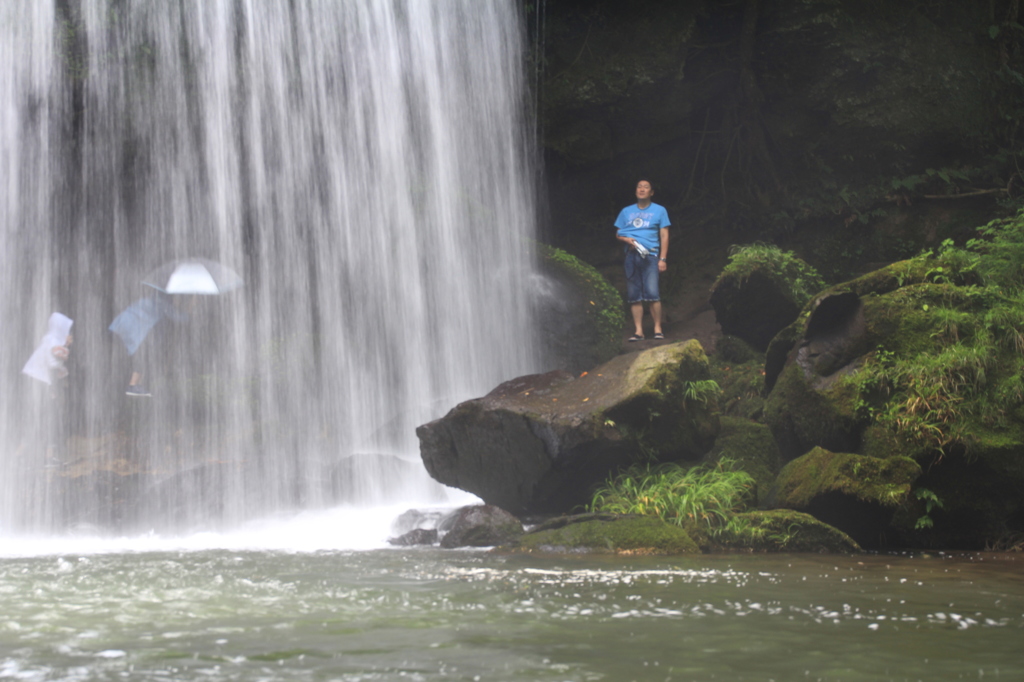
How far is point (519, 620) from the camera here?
358 centimetres

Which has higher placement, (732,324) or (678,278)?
(678,278)

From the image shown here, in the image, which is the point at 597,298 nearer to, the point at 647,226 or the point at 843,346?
the point at 647,226

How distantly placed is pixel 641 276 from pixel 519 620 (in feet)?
25.5

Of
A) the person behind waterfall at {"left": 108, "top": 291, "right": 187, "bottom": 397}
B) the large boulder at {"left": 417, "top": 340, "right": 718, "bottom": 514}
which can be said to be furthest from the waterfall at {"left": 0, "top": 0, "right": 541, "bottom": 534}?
the large boulder at {"left": 417, "top": 340, "right": 718, "bottom": 514}

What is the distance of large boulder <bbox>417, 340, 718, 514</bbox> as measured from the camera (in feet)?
24.8

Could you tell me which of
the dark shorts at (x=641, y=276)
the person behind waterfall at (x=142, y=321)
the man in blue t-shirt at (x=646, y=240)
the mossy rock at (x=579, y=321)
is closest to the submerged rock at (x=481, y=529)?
the mossy rock at (x=579, y=321)

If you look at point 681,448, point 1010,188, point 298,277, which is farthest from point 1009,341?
point 298,277

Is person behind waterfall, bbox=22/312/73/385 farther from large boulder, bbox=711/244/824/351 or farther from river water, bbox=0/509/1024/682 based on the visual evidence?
large boulder, bbox=711/244/824/351

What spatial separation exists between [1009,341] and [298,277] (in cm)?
846

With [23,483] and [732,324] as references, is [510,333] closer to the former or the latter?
[732,324]

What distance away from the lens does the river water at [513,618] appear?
279 centimetres

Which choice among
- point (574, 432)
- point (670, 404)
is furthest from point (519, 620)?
point (670, 404)

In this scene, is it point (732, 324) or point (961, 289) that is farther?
point (732, 324)

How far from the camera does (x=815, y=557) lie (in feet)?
19.0
